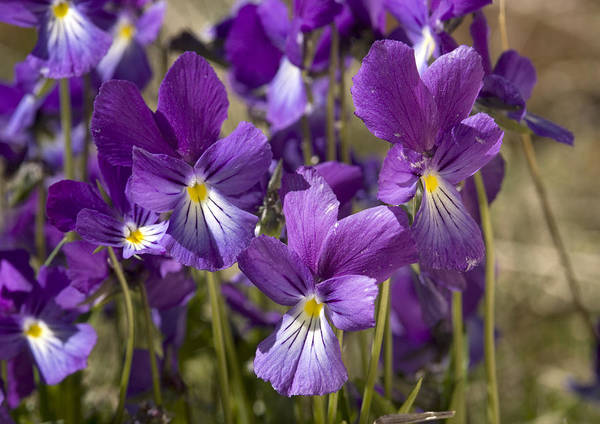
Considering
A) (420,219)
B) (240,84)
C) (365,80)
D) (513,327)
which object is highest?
(240,84)

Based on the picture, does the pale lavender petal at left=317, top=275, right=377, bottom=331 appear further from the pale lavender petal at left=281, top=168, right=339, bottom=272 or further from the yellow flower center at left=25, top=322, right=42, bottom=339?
the yellow flower center at left=25, top=322, right=42, bottom=339

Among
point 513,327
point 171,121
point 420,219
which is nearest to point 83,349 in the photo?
point 171,121

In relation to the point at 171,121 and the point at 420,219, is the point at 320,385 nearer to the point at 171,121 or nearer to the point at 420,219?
the point at 420,219

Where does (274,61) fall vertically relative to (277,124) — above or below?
above

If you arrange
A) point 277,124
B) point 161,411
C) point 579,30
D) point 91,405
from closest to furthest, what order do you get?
point 161,411 → point 277,124 → point 91,405 → point 579,30

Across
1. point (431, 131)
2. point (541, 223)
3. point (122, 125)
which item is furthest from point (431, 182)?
point (541, 223)

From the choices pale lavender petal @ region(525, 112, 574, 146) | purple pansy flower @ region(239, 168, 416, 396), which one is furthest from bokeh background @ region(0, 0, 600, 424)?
purple pansy flower @ region(239, 168, 416, 396)

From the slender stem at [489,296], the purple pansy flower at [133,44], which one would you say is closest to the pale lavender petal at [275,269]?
the slender stem at [489,296]
